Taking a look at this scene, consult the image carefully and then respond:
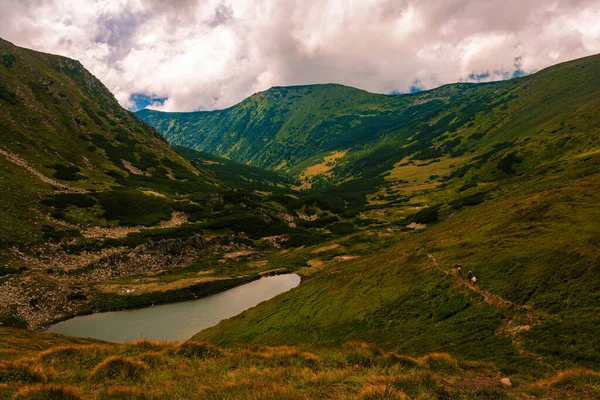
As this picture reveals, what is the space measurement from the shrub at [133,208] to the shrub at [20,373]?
117 metres

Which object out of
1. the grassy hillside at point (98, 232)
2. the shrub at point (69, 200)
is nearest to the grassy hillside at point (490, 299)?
the grassy hillside at point (98, 232)

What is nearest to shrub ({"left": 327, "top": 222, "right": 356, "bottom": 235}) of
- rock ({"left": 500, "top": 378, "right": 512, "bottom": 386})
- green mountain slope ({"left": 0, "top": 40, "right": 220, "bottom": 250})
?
green mountain slope ({"left": 0, "top": 40, "right": 220, "bottom": 250})

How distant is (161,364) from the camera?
61.1 ft

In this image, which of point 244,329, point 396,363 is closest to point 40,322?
point 244,329

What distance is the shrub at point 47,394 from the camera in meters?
12.3

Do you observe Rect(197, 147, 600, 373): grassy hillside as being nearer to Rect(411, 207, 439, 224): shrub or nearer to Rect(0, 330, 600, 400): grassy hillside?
Rect(0, 330, 600, 400): grassy hillside

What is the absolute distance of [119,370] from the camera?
1672cm

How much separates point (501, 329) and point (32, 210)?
132057mm

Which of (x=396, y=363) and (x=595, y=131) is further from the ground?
(x=595, y=131)

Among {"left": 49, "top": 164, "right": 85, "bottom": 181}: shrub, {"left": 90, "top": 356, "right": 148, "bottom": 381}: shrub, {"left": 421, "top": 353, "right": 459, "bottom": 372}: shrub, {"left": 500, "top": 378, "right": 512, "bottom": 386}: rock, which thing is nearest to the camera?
{"left": 90, "top": 356, "right": 148, "bottom": 381}: shrub

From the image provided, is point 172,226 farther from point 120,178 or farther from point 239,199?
point 120,178

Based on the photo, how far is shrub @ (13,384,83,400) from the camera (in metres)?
12.3

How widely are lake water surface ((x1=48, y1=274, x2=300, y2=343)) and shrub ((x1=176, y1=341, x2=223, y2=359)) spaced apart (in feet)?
152

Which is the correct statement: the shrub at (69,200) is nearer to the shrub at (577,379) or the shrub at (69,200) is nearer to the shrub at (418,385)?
the shrub at (418,385)
